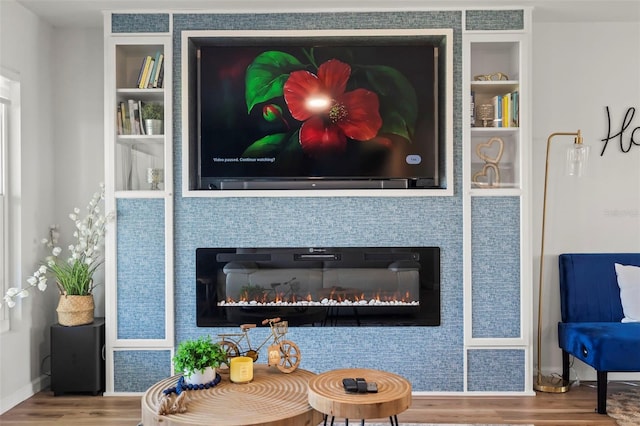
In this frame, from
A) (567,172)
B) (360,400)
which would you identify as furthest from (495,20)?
(360,400)

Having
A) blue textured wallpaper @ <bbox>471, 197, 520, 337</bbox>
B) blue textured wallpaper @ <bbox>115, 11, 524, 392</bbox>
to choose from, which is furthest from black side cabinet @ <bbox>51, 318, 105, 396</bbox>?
blue textured wallpaper @ <bbox>471, 197, 520, 337</bbox>

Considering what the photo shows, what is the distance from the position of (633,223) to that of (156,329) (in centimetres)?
336

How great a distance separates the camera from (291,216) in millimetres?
3939

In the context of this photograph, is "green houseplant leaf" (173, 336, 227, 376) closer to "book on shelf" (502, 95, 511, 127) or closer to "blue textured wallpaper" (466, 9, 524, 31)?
"book on shelf" (502, 95, 511, 127)

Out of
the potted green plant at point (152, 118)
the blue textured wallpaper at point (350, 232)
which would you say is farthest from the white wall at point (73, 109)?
the blue textured wallpaper at point (350, 232)

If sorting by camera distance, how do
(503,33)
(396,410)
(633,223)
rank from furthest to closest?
(633,223) < (503,33) < (396,410)

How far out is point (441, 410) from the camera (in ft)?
11.8

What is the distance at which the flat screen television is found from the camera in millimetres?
3914

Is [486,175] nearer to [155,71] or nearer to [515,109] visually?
[515,109]

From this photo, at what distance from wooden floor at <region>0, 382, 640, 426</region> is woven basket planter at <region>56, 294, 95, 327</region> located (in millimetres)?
474

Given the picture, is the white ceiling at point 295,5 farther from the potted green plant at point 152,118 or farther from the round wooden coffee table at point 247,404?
the round wooden coffee table at point 247,404

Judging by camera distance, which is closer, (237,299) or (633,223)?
(237,299)

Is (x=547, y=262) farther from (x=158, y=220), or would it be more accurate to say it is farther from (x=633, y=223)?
(x=158, y=220)

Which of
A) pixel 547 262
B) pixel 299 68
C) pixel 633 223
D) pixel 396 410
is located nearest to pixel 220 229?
pixel 299 68
